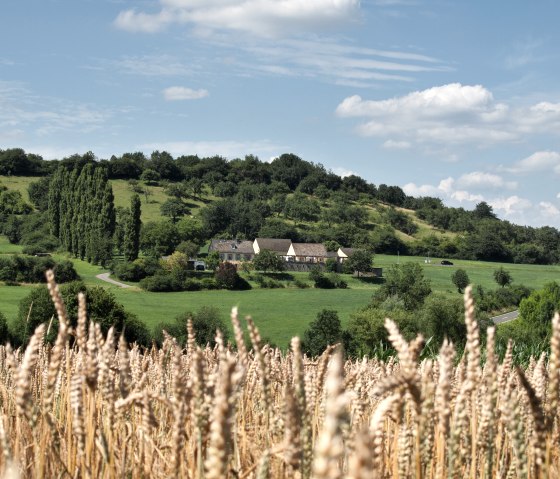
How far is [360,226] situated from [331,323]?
345ft

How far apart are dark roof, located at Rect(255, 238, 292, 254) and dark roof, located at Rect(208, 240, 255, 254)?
8.13 ft

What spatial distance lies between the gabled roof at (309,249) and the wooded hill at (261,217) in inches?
285

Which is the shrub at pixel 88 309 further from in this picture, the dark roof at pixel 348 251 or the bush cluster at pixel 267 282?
the dark roof at pixel 348 251

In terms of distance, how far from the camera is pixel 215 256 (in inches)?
4909

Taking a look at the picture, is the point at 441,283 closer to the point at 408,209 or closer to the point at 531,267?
the point at 531,267

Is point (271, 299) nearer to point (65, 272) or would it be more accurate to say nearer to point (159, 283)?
point (159, 283)

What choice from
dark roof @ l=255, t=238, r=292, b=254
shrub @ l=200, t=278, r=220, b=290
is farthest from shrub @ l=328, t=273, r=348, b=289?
dark roof @ l=255, t=238, r=292, b=254

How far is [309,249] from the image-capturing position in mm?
142750

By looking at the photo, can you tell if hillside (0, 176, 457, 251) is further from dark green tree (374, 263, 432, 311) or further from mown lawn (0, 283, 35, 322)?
mown lawn (0, 283, 35, 322)

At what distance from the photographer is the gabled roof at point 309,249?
5576 inches

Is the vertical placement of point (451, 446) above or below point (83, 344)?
below

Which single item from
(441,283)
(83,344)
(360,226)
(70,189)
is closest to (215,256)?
(70,189)

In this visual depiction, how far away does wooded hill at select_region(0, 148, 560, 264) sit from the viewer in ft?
482

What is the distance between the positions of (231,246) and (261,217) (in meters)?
27.3
